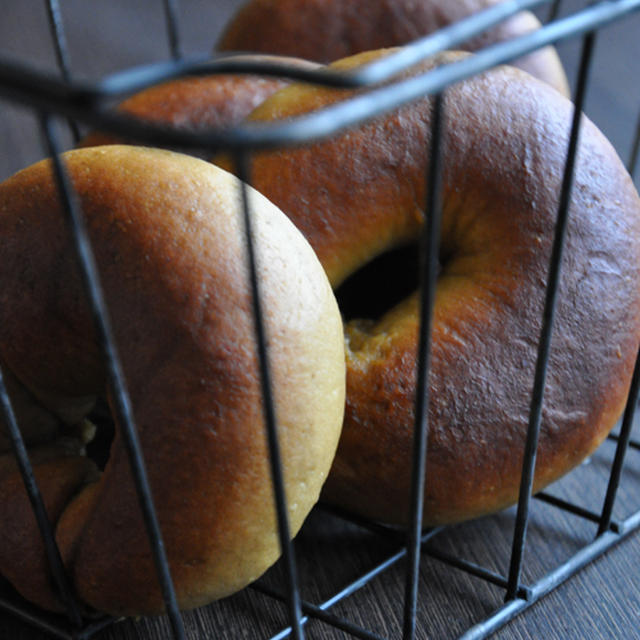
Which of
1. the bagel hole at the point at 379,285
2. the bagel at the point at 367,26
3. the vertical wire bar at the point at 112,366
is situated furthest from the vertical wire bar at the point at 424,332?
the bagel at the point at 367,26

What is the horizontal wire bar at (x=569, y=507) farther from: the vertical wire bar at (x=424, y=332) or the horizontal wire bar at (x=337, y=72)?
the horizontal wire bar at (x=337, y=72)

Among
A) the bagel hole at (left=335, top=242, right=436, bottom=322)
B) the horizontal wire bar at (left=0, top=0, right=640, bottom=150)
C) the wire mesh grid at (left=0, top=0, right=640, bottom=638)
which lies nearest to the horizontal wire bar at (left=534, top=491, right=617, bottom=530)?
the wire mesh grid at (left=0, top=0, right=640, bottom=638)

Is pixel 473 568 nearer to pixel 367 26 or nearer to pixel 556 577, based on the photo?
pixel 556 577

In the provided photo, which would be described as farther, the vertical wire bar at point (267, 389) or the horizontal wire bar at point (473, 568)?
the horizontal wire bar at point (473, 568)

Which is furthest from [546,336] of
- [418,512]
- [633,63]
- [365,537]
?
[633,63]

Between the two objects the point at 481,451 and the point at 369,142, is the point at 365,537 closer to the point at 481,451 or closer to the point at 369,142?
the point at 481,451

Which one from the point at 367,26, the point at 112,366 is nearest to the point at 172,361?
the point at 112,366

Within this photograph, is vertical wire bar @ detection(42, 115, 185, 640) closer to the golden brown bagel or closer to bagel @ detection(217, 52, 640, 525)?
bagel @ detection(217, 52, 640, 525)
